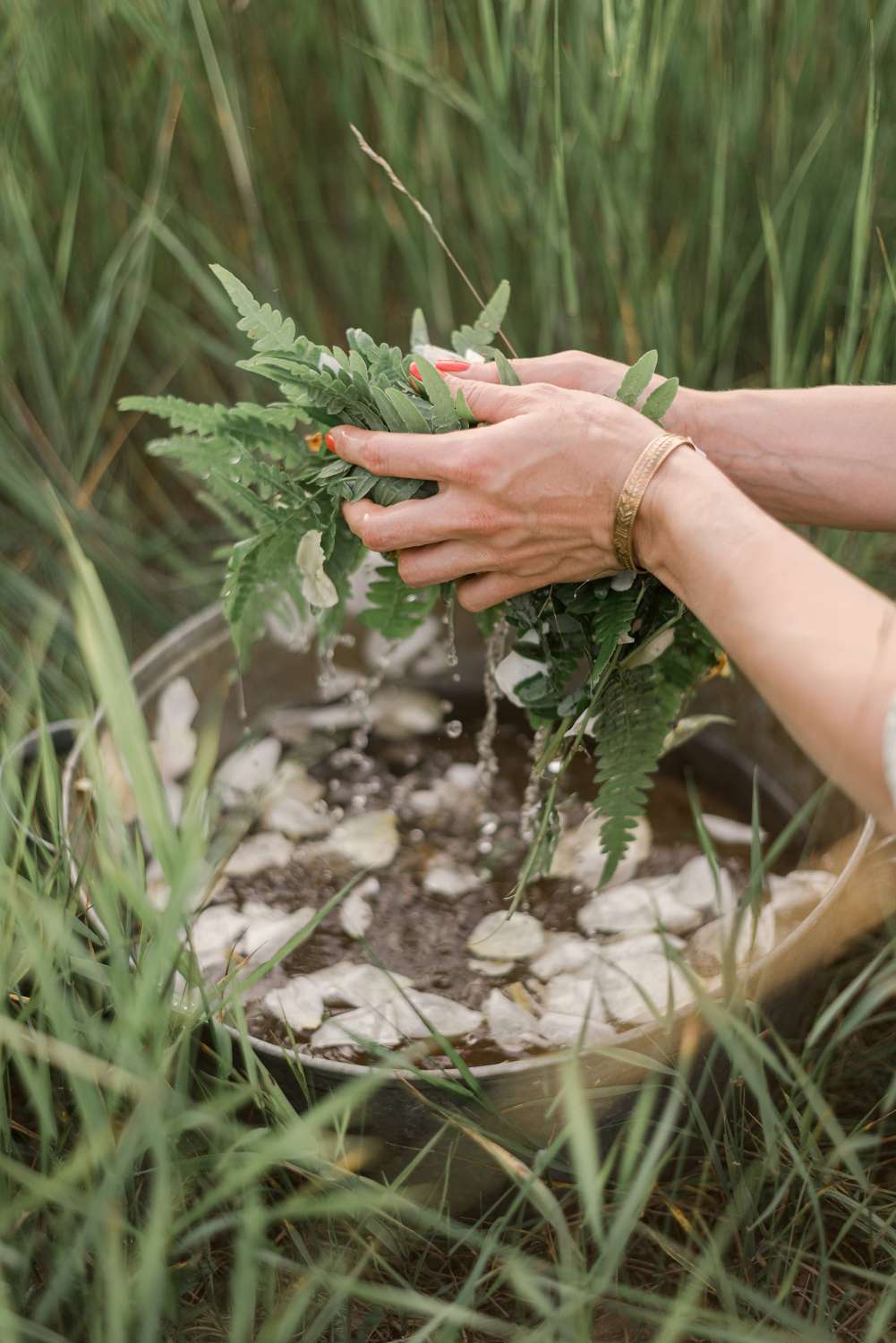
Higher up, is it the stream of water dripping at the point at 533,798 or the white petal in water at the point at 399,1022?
the stream of water dripping at the point at 533,798

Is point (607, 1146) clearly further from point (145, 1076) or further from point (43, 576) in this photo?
point (43, 576)

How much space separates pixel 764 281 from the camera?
1206 mm

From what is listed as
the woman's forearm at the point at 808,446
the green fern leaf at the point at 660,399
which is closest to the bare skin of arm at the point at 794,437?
the woman's forearm at the point at 808,446

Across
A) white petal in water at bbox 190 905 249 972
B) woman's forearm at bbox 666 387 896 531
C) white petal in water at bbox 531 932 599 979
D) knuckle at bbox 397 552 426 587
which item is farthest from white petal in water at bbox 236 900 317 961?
woman's forearm at bbox 666 387 896 531

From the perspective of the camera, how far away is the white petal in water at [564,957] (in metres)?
1.02

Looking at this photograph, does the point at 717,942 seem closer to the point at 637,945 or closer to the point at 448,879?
the point at 637,945

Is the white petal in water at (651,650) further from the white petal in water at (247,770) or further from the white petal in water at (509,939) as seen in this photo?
the white petal in water at (247,770)

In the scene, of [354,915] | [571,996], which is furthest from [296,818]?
[571,996]

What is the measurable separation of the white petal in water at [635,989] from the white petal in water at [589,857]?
0.13 m

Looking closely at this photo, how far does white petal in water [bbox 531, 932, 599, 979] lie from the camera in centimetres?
102

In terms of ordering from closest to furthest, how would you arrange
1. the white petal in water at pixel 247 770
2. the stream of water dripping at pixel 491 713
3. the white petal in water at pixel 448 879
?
the stream of water dripping at pixel 491 713
the white petal in water at pixel 448 879
the white petal in water at pixel 247 770

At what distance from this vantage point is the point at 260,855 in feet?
3.76

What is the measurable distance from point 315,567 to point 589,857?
1.50ft

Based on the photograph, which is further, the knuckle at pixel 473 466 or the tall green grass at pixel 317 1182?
the knuckle at pixel 473 466
